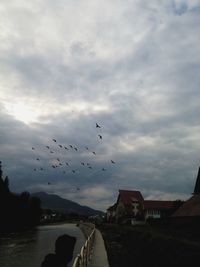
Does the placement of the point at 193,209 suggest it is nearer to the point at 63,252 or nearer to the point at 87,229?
the point at 63,252

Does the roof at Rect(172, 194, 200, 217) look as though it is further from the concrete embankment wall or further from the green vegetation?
the green vegetation

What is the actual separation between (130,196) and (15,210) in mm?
43496

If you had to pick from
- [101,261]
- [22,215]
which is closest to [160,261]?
[101,261]

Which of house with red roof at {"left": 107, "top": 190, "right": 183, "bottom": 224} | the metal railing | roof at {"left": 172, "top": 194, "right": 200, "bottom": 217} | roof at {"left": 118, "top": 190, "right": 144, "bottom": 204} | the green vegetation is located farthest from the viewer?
roof at {"left": 118, "top": 190, "right": 144, "bottom": 204}

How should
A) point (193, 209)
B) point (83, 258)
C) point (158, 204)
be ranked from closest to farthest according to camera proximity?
point (83, 258) → point (193, 209) → point (158, 204)

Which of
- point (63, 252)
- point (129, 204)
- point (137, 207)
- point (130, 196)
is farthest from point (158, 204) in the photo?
point (63, 252)

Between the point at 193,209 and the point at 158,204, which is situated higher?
the point at 158,204

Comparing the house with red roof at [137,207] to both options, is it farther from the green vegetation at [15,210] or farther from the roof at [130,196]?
the green vegetation at [15,210]

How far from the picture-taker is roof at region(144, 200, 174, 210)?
133 meters

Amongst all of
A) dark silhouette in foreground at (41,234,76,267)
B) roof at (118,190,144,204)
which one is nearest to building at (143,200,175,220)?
roof at (118,190,144,204)

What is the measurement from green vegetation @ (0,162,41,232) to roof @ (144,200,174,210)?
35.3 meters

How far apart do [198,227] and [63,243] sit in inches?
1539

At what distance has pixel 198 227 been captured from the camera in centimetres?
4806

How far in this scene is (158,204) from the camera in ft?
446
